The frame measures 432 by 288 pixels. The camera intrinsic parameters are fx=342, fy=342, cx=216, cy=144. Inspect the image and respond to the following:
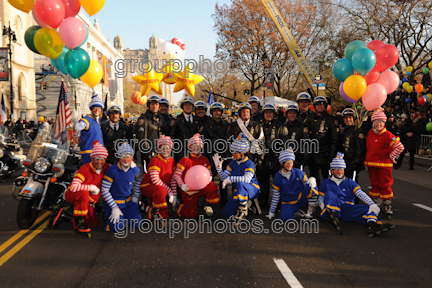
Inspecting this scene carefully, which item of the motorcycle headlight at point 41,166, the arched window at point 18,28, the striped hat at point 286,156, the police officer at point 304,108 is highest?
the arched window at point 18,28

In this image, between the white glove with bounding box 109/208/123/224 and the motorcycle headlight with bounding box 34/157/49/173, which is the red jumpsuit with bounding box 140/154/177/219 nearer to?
the white glove with bounding box 109/208/123/224

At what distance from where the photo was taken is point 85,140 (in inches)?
272

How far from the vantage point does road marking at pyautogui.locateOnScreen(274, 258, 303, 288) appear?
147 inches

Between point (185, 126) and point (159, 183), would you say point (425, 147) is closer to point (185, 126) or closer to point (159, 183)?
point (185, 126)

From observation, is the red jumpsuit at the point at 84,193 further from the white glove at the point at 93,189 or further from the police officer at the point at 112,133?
the police officer at the point at 112,133

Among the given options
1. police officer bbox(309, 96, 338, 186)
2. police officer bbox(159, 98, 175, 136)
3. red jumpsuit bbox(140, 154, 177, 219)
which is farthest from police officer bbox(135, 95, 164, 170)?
police officer bbox(309, 96, 338, 186)

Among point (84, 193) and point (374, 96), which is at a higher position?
point (374, 96)

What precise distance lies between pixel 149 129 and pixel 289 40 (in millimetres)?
19670

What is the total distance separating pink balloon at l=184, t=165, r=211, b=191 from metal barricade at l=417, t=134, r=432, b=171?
13720mm

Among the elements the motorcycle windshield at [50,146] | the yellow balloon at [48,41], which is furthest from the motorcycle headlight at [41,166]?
the yellow balloon at [48,41]

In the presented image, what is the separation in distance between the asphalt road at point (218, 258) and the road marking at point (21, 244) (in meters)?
0.01

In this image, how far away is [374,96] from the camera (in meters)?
7.69

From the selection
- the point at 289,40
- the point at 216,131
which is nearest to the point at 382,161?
the point at 216,131

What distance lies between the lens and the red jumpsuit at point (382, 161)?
252 inches
